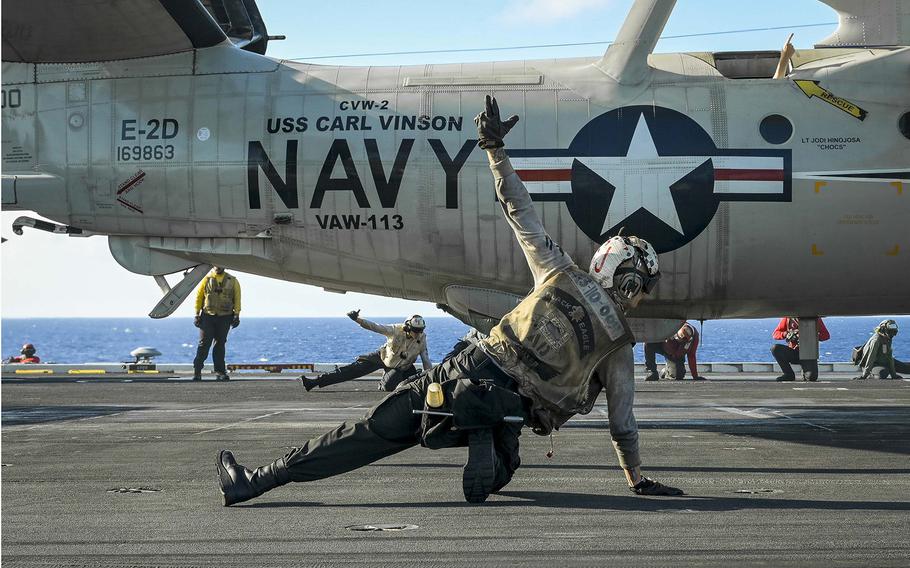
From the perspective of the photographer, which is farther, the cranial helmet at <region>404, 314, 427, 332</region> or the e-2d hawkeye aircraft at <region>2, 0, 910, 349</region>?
the cranial helmet at <region>404, 314, 427, 332</region>

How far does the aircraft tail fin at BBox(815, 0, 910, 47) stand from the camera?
41.1 ft

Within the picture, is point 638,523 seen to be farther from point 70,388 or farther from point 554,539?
point 70,388

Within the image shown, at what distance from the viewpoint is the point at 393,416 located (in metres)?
6.68

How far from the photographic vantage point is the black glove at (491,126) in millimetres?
6750

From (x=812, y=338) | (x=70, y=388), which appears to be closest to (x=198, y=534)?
(x=812, y=338)

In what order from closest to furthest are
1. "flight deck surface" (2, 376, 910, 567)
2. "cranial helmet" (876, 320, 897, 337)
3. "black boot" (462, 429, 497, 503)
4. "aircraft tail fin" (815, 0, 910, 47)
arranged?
1. "flight deck surface" (2, 376, 910, 567)
2. "black boot" (462, 429, 497, 503)
3. "aircraft tail fin" (815, 0, 910, 47)
4. "cranial helmet" (876, 320, 897, 337)

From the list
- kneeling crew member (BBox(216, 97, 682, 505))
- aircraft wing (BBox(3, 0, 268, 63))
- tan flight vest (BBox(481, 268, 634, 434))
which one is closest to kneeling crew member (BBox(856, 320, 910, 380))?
aircraft wing (BBox(3, 0, 268, 63))

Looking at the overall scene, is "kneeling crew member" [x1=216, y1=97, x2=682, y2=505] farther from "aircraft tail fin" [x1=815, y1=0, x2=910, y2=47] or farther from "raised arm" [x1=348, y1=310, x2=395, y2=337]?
"raised arm" [x1=348, y1=310, x2=395, y2=337]

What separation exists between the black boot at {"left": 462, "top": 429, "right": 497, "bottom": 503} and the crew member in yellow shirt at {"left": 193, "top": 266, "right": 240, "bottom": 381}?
15.8 meters

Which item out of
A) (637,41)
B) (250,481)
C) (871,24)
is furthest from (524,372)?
(871,24)

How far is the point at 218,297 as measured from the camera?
2189 centimetres

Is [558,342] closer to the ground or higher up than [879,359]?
higher up

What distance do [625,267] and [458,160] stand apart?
16.0 ft

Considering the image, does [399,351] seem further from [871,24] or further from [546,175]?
[871,24]
